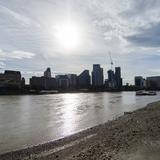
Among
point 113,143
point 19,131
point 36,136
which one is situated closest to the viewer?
point 113,143

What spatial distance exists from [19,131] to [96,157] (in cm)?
2028

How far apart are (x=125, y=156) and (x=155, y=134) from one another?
23.2ft

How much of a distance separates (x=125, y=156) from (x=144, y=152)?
129 cm

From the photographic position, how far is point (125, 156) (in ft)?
54.6

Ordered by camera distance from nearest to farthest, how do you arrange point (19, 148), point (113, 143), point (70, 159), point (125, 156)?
point (125, 156)
point (70, 159)
point (113, 143)
point (19, 148)

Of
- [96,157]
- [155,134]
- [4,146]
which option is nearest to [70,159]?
[96,157]

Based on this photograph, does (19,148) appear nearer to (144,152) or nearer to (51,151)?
(51,151)

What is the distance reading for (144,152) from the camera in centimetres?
1734

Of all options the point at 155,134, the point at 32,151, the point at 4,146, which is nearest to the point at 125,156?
the point at 155,134

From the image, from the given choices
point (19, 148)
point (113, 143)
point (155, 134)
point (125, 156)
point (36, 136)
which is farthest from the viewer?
point (36, 136)

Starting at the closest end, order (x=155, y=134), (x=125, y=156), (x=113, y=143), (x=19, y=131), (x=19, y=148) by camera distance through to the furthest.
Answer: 1. (x=125, y=156)
2. (x=113, y=143)
3. (x=155, y=134)
4. (x=19, y=148)
5. (x=19, y=131)

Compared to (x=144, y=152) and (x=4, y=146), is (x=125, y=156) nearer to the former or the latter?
(x=144, y=152)

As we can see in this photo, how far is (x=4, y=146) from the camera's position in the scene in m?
26.8

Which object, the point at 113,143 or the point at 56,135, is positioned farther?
the point at 56,135
